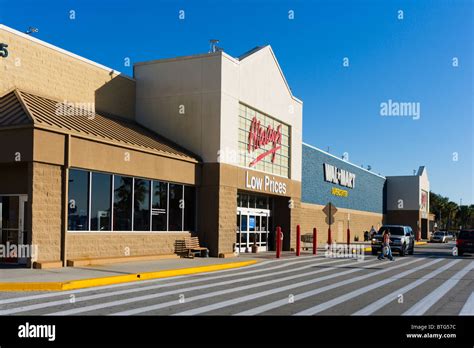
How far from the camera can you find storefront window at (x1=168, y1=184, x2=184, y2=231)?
2342cm

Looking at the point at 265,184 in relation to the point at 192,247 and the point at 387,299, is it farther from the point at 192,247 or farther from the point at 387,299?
the point at 387,299

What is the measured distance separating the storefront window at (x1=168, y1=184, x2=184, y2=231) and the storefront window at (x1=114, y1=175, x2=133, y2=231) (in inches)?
A: 107

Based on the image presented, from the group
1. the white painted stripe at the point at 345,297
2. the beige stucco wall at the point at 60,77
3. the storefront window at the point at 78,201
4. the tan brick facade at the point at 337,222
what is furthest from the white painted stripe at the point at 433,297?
the tan brick facade at the point at 337,222

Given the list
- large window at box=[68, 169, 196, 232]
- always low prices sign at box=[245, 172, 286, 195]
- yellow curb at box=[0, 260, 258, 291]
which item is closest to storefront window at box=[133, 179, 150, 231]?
large window at box=[68, 169, 196, 232]

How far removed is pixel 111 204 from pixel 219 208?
6061mm

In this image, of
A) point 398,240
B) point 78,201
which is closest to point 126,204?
point 78,201

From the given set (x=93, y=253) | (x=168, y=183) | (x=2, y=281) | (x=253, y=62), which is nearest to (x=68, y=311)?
(x=2, y=281)

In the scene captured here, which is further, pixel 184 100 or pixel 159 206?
pixel 184 100

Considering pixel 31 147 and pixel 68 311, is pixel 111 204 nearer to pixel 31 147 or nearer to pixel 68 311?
pixel 31 147

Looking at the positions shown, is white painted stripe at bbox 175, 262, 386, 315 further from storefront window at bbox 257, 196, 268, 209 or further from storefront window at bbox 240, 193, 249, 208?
storefront window at bbox 257, 196, 268, 209

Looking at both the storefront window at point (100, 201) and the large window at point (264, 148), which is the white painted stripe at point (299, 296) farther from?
the large window at point (264, 148)

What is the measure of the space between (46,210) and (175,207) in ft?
24.2

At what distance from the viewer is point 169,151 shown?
23.3 metres

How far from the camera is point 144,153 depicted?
21.5m
